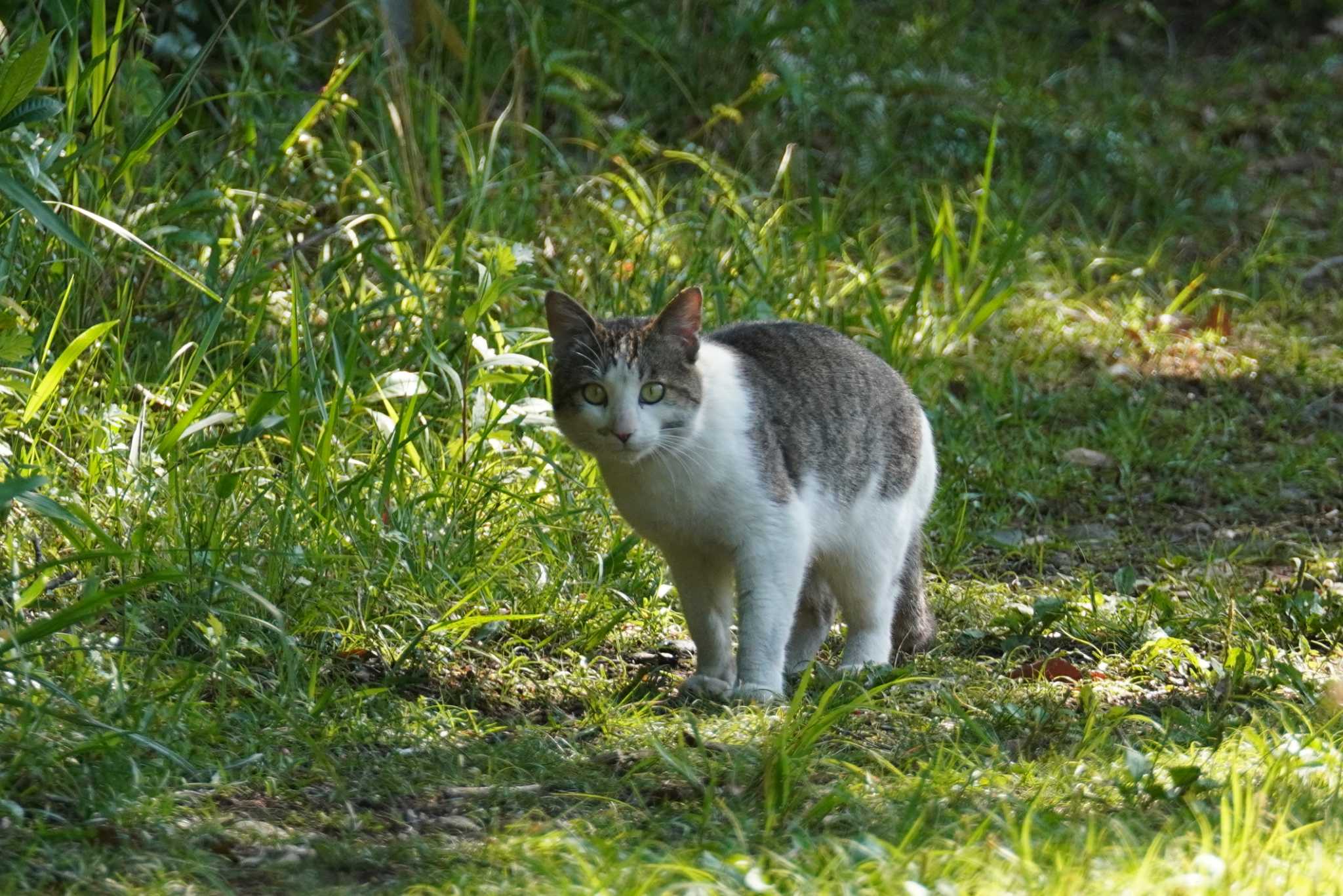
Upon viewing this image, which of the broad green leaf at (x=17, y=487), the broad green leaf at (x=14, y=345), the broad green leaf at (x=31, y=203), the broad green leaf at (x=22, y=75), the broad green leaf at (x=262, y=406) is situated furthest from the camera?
the broad green leaf at (x=262, y=406)

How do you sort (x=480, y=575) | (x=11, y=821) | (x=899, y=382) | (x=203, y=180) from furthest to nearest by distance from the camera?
(x=203, y=180)
(x=899, y=382)
(x=480, y=575)
(x=11, y=821)

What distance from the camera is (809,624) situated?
155 inches

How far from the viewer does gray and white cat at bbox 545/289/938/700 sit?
3.38 meters

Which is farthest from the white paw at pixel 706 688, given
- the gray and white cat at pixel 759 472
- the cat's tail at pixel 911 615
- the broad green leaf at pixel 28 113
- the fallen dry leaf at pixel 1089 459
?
the fallen dry leaf at pixel 1089 459

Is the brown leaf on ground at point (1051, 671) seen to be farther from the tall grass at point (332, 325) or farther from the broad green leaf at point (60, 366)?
the broad green leaf at point (60, 366)

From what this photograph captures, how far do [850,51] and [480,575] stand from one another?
4567 millimetres

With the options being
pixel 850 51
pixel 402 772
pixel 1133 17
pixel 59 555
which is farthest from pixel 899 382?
pixel 1133 17

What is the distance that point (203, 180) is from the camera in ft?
16.1

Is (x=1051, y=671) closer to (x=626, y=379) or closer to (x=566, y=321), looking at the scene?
(x=626, y=379)

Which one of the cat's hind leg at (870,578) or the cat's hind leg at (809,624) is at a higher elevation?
the cat's hind leg at (870,578)

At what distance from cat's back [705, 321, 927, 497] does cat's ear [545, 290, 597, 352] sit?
0.41 metres

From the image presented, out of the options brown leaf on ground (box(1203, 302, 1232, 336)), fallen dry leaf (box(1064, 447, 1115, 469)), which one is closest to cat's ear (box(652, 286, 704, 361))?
fallen dry leaf (box(1064, 447, 1115, 469))

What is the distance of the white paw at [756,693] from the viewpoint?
338 centimetres

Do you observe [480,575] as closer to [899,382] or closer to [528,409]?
[528,409]
